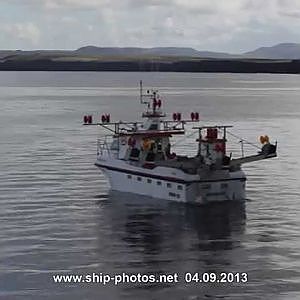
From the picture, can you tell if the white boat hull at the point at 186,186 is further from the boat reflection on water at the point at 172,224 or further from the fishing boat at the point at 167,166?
the boat reflection on water at the point at 172,224

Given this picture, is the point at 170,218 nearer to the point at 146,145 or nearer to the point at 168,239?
the point at 168,239

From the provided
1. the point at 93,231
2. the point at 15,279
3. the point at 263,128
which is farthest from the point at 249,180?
the point at 263,128

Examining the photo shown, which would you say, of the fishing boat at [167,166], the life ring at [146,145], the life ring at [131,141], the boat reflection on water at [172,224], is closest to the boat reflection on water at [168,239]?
the boat reflection on water at [172,224]

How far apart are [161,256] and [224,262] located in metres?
2.31

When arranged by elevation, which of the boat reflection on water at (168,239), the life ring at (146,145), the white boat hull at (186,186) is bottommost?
the boat reflection on water at (168,239)

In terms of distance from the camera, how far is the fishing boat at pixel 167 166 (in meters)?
38.8

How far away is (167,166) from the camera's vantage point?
3938 cm

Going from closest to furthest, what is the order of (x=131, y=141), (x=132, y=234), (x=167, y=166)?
1. (x=132, y=234)
2. (x=167, y=166)
3. (x=131, y=141)

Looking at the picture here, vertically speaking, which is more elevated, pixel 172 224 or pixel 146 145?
pixel 146 145

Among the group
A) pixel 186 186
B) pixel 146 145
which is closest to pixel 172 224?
pixel 186 186

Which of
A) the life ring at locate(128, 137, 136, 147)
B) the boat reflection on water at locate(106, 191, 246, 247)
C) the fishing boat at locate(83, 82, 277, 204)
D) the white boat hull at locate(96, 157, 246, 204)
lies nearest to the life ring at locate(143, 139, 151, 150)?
the fishing boat at locate(83, 82, 277, 204)

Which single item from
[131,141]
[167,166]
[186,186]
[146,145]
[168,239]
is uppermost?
[131,141]

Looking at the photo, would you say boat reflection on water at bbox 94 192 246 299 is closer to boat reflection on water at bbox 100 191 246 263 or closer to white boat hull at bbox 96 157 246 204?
boat reflection on water at bbox 100 191 246 263

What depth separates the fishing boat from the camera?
38.8m
